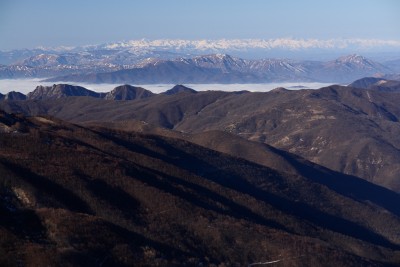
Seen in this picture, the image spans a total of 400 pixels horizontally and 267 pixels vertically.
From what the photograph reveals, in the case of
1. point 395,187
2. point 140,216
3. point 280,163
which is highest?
point 140,216

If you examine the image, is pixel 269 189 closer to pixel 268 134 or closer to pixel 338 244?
pixel 338 244

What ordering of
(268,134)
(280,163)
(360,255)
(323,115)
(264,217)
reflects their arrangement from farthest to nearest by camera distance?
(323,115) → (268,134) → (280,163) → (264,217) → (360,255)

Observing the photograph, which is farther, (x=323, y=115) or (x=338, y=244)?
(x=323, y=115)

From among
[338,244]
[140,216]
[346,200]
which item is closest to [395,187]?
[346,200]

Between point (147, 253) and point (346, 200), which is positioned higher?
point (147, 253)

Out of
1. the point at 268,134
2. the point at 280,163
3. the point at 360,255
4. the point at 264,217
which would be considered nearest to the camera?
the point at 360,255

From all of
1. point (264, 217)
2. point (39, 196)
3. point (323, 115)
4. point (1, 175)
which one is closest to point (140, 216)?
point (39, 196)
